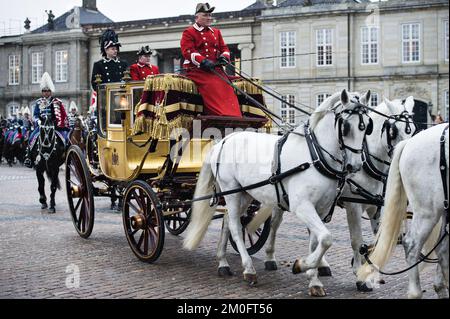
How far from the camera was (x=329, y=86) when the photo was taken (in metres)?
21.8

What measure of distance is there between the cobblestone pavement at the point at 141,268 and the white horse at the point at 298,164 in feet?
1.06

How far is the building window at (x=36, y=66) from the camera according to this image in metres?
38.6

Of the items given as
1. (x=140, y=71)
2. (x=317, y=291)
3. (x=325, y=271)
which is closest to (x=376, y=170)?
(x=325, y=271)

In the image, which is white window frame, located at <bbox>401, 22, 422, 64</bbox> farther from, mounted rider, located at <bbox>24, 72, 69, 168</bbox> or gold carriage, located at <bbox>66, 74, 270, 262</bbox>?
gold carriage, located at <bbox>66, 74, 270, 262</bbox>

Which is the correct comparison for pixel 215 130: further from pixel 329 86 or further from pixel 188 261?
pixel 329 86

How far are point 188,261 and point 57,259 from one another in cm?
150

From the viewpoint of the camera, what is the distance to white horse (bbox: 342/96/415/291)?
633cm

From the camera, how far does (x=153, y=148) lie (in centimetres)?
743

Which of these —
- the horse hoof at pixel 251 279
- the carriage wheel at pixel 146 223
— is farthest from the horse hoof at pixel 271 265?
the carriage wheel at pixel 146 223

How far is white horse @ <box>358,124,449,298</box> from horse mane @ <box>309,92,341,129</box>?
749 mm

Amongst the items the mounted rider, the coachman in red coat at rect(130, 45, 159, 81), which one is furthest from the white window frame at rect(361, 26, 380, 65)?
the coachman in red coat at rect(130, 45, 159, 81)

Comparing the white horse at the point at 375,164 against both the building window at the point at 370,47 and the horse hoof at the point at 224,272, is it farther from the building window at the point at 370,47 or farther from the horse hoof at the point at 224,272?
the building window at the point at 370,47
